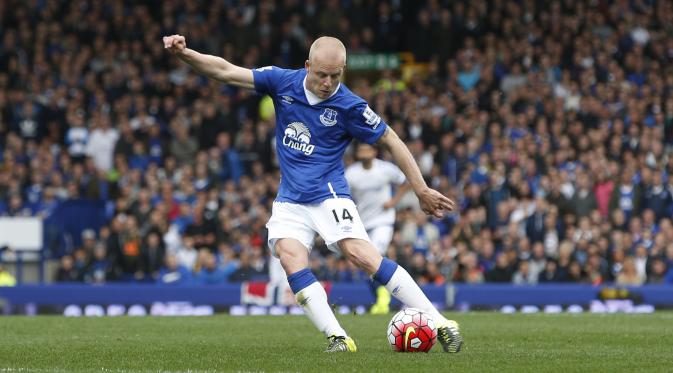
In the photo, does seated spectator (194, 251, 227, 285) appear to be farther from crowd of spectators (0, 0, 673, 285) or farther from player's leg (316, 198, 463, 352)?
player's leg (316, 198, 463, 352)

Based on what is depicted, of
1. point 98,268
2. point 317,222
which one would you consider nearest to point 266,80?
point 317,222

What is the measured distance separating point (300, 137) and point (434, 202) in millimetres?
1166

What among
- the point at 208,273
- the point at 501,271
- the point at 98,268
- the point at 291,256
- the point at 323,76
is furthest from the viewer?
the point at 98,268

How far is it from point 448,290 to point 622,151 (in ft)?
18.3

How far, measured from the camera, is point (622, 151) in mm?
22516

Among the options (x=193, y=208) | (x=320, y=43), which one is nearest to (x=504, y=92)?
(x=193, y=208)

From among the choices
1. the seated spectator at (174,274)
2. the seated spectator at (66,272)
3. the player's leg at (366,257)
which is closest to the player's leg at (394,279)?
the player's leg at (366,257)

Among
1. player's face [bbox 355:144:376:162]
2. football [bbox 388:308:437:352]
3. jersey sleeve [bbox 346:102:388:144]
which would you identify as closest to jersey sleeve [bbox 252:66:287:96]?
jersey sleeve [bbox 346:102:388:144]

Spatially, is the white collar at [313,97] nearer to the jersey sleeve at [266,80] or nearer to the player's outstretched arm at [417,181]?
the jersey sleeve at [266,80]

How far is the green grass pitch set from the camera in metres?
8.73

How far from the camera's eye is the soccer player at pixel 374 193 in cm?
1560

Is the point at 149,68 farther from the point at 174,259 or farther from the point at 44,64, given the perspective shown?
the point at 174,259

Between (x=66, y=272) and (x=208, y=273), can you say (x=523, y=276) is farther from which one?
(x=66, y=272)

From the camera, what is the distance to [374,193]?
15.7m
